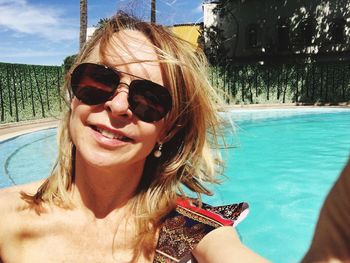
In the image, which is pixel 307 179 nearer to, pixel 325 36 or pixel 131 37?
pixel 131 37

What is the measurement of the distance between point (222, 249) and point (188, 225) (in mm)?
249

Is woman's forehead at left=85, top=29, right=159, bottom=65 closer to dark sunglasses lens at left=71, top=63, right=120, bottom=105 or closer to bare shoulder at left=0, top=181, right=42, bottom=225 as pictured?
dark sunglasses lens at left=71, top=63, right=120, bottom=105

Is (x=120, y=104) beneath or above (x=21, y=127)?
above

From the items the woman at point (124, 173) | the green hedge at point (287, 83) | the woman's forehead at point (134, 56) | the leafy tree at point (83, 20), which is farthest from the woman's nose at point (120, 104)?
the green hedge at point (287, 83)

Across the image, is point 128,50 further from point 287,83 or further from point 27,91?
point 287,83

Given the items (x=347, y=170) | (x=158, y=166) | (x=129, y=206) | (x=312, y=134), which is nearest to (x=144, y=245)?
(x=129, y=206)

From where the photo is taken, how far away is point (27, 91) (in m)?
16.1

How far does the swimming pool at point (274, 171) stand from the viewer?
6055mm

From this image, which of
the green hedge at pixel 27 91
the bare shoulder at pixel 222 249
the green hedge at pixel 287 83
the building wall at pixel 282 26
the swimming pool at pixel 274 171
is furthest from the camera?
the building wall at pixel 282 26

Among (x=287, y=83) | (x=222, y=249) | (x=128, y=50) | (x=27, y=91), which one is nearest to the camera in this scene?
(x=222, y=249)

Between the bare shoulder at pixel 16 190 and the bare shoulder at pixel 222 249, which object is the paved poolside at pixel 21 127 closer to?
the bare shoulder at pixel 16 190

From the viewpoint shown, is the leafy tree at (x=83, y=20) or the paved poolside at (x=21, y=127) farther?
the leafy tree at (x=83, y=20)

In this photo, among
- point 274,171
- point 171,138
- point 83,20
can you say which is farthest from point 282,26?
point 171,138

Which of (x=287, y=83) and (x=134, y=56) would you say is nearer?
(x=134, y=56)
